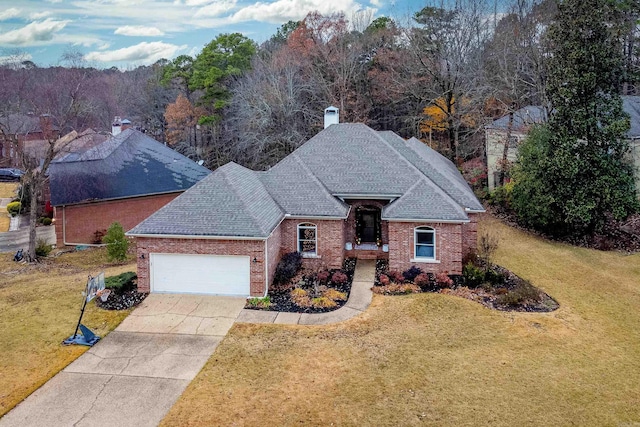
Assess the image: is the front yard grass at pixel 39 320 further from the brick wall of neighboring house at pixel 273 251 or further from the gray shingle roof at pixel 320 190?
the brick wall of neighboring house at pixel 273 251

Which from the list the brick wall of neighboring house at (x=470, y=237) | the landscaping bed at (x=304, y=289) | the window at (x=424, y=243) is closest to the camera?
the landscaping bed at (x=304, y=289)

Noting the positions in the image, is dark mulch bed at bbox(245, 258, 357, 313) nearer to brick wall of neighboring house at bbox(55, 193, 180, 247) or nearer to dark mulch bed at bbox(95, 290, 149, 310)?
dark mulch bed at bbox(95, 290, 149, 310)

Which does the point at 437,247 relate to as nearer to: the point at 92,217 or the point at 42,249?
the point at 42,249

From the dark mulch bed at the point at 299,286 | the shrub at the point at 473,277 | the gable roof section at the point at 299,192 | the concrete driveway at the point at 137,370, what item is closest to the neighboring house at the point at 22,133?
the gable roof section at the point at 299,192

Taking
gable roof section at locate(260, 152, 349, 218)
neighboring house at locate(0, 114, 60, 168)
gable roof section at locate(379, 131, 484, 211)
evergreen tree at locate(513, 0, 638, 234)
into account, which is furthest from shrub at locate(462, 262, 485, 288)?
neighboring house at locate(0, 114, 60, 168)

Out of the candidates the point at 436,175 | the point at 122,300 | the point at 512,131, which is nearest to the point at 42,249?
the point at 122,300
